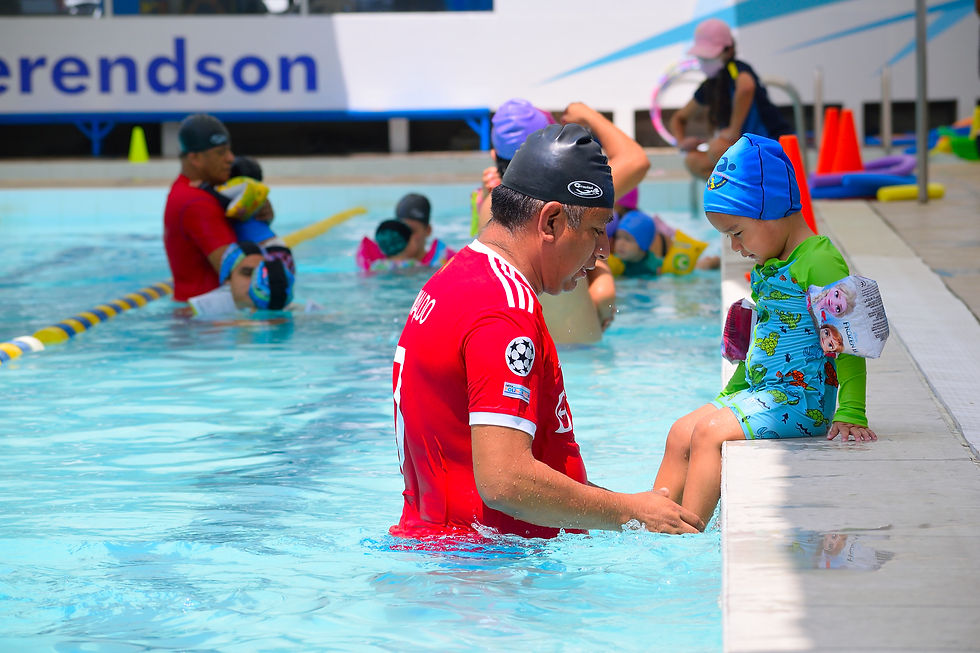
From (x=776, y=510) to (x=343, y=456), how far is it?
256cm

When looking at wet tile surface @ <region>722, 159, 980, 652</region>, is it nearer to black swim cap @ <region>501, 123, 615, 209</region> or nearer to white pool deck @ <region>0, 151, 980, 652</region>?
white pool deck @ <region>0, 151, 980, 652</region>

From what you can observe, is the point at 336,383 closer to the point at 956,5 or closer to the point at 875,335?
the point at 875,335

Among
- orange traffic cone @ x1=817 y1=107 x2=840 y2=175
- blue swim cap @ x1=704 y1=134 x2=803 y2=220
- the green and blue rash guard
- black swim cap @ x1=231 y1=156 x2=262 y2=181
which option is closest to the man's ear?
blue swim cap @ x1=704 y1=134 x2=803 y2=220

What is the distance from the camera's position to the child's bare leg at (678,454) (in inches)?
147

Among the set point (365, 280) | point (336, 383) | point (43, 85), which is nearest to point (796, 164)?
point (336, 383)

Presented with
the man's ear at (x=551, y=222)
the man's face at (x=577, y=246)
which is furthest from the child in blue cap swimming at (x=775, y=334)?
the man's ear at (x=551, y=222)

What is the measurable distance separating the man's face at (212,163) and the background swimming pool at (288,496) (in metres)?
0.98

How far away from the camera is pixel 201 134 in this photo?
7938 mm

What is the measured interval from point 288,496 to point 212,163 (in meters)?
4.08

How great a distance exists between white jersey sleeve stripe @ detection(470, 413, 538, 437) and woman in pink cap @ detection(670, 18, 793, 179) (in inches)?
249

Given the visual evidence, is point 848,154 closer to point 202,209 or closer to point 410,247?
point 410,247

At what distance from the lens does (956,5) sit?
2075 centimetres

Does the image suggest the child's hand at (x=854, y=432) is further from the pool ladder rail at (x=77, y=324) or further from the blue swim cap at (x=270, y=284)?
the blue swim cap at (x=270, y=284)

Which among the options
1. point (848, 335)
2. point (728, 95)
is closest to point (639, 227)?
point (728, 95)
